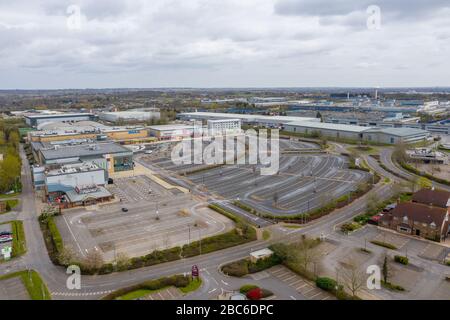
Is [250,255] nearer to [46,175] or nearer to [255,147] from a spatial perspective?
[46,175]

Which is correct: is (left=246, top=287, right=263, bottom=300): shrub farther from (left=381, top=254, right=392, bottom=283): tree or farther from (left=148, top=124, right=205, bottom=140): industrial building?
(left=148, top=124, right=205, bottom=140): industrial building

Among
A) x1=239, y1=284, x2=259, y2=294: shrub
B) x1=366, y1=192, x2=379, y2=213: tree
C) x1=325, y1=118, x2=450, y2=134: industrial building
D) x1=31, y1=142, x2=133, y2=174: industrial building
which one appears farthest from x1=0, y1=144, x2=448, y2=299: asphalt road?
x1=325, y1=118, x2=450, y2=134: industrial building

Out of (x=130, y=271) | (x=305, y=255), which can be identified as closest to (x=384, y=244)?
(x=305, y=255)

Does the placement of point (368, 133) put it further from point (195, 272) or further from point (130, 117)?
point (130, 117)

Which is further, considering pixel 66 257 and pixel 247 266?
pixel 66 257

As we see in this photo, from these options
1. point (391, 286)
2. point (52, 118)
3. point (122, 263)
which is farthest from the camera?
point (52, 118)

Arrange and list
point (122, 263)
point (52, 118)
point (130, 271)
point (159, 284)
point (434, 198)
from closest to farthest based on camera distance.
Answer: point (159, 284), point (130, 271), point (122, 263), point (434, 198), point (52, 118)
